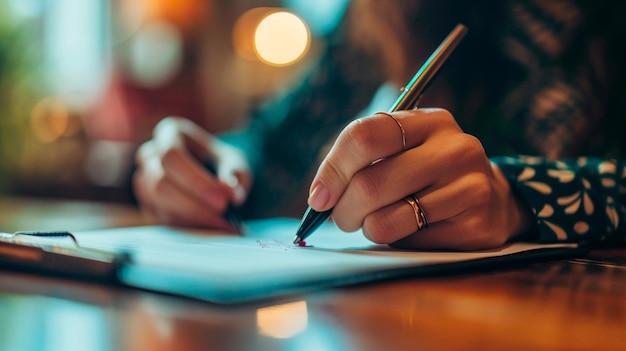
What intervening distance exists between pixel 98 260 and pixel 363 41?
84 cm

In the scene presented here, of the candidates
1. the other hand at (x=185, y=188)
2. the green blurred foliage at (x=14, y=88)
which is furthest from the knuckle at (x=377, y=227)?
the green blurred foliage at (x=14, y=88)

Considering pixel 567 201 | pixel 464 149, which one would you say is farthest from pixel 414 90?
pixel 567 201

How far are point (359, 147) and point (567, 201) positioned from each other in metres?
0.20

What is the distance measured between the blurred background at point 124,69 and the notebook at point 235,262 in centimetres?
186

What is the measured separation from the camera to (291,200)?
40.5 inches

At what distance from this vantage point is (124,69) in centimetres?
280

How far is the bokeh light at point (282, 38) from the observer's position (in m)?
2.47

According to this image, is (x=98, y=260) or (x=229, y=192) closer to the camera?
(x=98, y=260)

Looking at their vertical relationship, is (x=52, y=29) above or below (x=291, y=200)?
above

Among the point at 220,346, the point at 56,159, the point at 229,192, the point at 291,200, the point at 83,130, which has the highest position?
the point at 83,130

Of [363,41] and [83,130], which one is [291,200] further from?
[83,130]

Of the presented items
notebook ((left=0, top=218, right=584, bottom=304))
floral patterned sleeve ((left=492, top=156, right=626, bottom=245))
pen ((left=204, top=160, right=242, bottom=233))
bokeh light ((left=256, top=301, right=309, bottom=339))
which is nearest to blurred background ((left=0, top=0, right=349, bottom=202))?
pen ((left=204, top=160, right=242, bottom=233))

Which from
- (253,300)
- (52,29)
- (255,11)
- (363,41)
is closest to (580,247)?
(253,300)

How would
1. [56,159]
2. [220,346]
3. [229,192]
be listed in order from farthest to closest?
[56,159], [229,192], [220,346]
